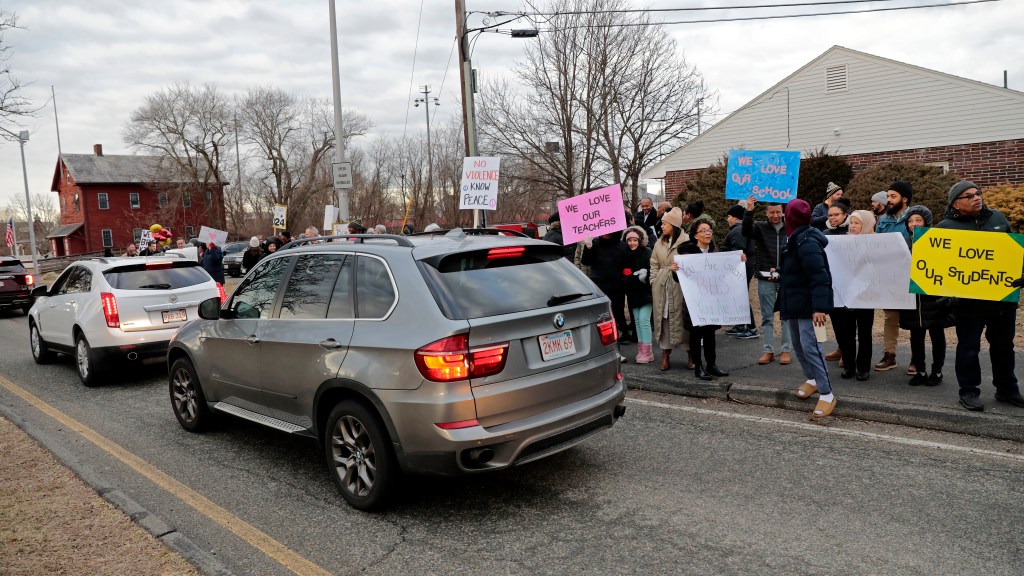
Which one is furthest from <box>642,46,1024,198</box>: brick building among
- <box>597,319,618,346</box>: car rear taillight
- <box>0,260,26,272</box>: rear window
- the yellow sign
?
<box>0,260,26,272</box>: rear window

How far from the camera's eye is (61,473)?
5.35 meters

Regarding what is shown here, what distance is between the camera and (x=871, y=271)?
23.5 feet

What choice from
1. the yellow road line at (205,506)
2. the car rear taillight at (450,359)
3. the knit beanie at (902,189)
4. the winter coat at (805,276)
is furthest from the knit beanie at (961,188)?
the yellow road line at (205,506)

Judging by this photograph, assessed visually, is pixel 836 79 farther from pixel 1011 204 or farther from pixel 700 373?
pixel 700 373

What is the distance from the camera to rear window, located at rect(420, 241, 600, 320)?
4.20m

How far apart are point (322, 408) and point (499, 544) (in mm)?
1575

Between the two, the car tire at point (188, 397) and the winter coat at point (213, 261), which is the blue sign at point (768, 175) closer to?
the car tire at point (188, 397)

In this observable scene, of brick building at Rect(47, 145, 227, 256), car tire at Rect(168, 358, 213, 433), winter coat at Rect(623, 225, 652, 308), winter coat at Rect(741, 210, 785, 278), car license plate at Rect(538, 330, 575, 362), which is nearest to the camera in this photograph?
car license plate at Rect(538, 330, 575, 362)

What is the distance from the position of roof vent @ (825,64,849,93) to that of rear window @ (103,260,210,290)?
19.8 meters

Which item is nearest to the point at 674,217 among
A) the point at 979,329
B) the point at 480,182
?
the point at 979,329

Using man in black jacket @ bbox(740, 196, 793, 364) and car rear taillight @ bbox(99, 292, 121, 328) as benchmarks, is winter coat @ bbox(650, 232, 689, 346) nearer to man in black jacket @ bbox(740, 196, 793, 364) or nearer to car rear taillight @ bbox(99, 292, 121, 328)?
man in black jacket @ bbox(740, 196, 793, 364)

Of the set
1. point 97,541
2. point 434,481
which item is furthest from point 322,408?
point 97,541

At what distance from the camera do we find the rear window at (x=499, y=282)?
420cm

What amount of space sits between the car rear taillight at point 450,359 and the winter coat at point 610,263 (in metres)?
4.71
